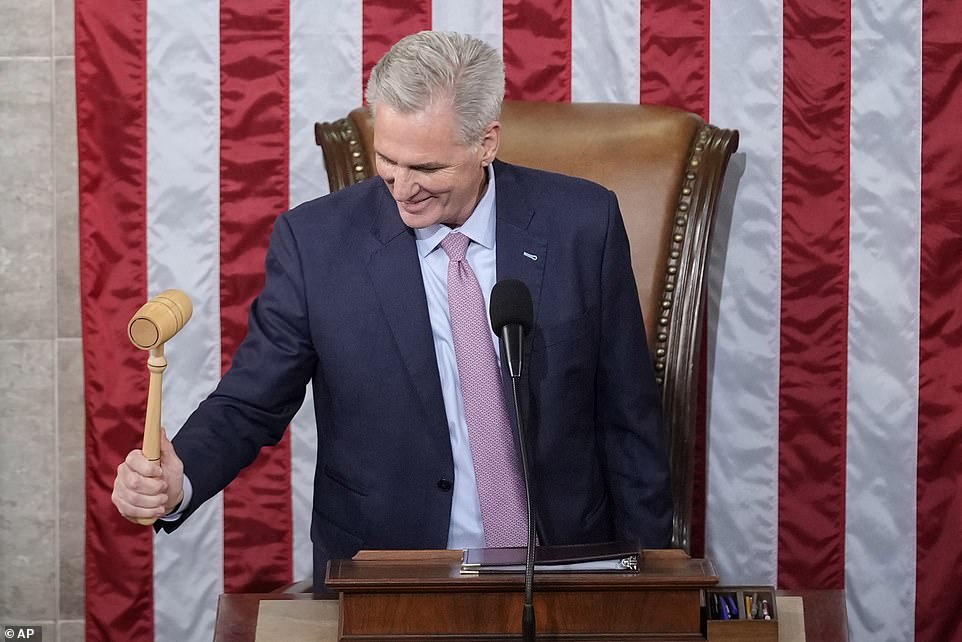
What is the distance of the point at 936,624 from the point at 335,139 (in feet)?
5.94

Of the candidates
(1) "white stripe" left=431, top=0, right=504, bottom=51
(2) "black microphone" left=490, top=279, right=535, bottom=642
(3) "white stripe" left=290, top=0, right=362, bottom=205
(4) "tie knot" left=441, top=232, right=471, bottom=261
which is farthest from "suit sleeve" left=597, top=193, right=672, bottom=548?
(3) "white stripe" left=290, top=0, right=362, bottom=205

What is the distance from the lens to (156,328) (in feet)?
4.64

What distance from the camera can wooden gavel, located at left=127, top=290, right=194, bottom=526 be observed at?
142cm

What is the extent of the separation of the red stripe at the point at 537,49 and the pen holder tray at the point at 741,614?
1.53 meters

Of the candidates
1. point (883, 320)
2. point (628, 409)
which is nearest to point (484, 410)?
point (628, 409)

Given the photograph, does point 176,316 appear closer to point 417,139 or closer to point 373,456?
point 417,139

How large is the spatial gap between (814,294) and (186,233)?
1.42 metres

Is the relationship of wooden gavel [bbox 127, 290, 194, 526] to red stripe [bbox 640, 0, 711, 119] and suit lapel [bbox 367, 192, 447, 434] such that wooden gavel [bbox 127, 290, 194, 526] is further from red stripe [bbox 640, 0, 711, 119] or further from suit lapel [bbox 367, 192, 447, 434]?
red stripe [bbox 640, 0, 711, 119]

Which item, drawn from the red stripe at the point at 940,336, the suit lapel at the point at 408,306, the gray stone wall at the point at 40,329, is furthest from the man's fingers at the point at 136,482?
the red stripe at the point at 940,336

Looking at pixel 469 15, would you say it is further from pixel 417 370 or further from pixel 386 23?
pixel 417 370

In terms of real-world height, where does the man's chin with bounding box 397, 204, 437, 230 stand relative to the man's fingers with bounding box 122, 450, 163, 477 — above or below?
above

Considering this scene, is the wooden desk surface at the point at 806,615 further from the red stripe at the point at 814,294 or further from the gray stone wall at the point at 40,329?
the gray stone wall at the point at 40,329

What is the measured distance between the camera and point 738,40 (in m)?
2.86

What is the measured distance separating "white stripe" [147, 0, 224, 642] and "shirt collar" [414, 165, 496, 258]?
84cm
